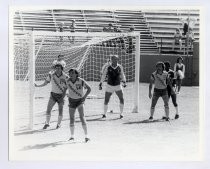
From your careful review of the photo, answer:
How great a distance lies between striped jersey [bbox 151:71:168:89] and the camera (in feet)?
37.7

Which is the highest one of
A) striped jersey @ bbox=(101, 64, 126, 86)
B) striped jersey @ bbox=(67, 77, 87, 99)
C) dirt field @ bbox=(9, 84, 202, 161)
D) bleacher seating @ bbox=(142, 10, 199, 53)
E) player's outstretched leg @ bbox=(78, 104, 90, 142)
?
bleacher seating @ bbox=(142, 10, 199, 53)

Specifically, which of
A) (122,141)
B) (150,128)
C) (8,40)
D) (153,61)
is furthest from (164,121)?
(153,61)

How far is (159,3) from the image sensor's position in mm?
9898

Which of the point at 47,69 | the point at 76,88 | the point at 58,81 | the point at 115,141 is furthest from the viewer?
the point at 47,69

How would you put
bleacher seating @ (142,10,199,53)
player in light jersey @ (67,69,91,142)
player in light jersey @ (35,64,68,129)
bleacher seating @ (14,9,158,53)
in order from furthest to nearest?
1. bleacher seating @ (142,10,199,53)
2. bleacher seating @ (14,9,158,53)
3. player in light jersey @ (35,64,68,129)
4. player in light jersey @ (67,69,91,142)

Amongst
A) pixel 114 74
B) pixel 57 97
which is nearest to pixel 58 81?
pixel 57 97

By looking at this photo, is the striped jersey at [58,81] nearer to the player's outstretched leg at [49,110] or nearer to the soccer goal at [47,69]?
the player's outstretched leg at [49,110]

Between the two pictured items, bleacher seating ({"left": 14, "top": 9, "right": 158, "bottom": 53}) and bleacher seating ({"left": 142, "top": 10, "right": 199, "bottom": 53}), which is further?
bleacher seating ({"left": 142, "top": 10, "right": 199, "bottom": 53})

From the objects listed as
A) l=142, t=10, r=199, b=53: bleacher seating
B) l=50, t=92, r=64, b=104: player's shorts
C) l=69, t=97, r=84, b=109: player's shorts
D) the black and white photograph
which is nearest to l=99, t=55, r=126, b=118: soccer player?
the black and white photograph

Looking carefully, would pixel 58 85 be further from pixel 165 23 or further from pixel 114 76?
pixel 165 23

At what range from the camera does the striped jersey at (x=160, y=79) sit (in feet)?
37.7

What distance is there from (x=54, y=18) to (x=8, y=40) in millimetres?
12936

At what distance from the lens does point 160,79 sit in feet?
37.8

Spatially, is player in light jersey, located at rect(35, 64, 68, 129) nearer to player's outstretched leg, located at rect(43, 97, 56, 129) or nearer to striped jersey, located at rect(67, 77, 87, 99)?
player's outstretched leg, located at rect(43, 97, 56, 129)
